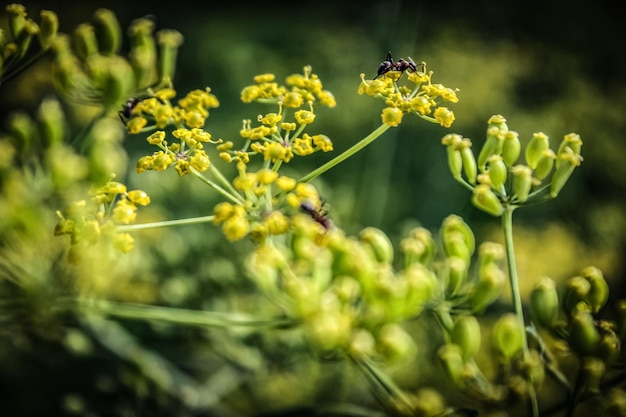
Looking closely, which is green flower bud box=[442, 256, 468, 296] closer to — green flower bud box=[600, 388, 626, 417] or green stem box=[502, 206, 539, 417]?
green stem box=[502, 206, 539, 417]

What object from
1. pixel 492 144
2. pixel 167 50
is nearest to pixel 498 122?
pixel 492 144

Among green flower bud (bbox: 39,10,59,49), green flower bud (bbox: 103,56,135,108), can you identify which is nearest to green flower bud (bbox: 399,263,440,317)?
green flower bud (bbox: 103,56,135,108)

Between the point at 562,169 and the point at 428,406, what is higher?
the point at 562,169

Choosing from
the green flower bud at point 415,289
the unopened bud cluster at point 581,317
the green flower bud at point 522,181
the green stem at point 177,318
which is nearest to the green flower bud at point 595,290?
the unopened bud cluster at point 581,317

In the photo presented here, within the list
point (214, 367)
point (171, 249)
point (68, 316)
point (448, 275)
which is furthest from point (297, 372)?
point (448, 275)

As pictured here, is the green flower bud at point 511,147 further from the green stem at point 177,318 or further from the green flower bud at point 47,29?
the green flower bud at point 47,29

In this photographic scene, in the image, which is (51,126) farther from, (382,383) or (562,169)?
(562,169)
